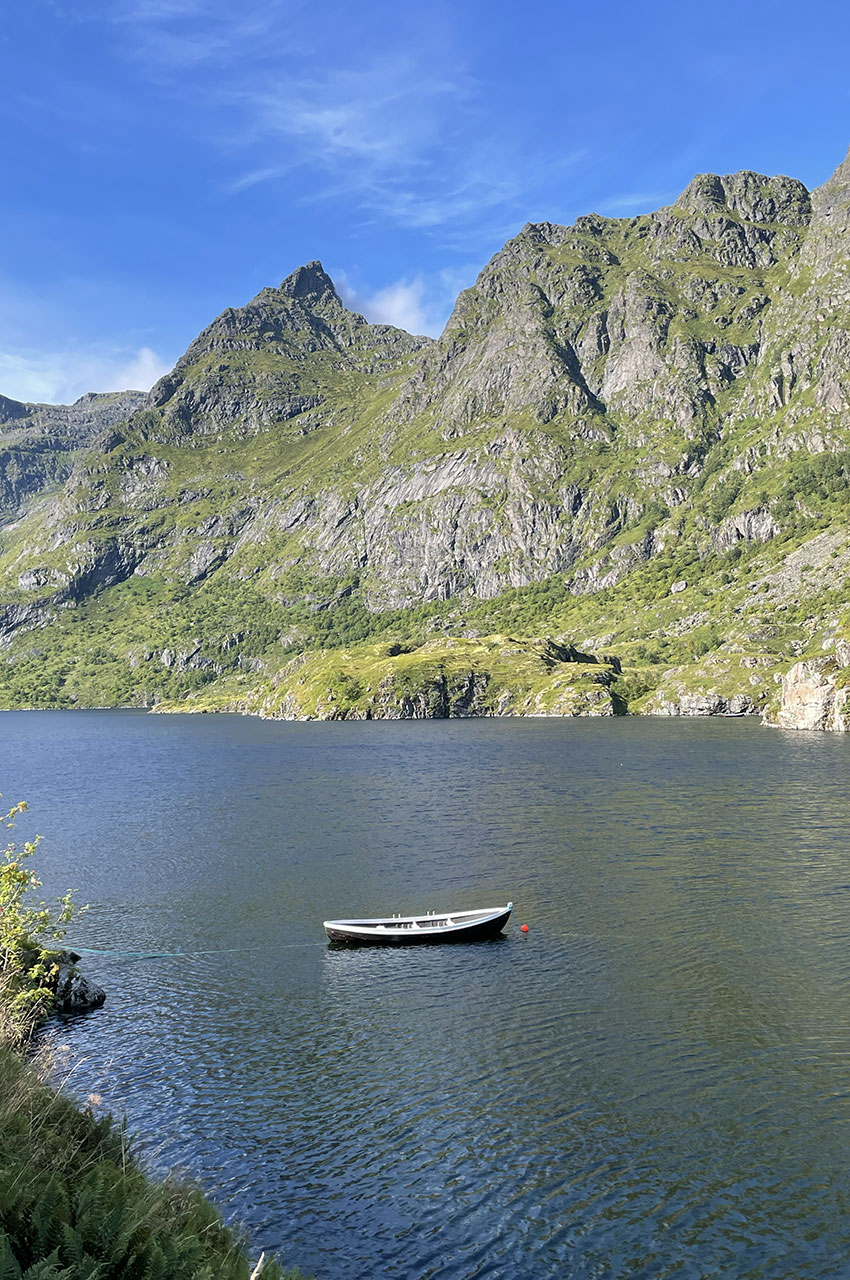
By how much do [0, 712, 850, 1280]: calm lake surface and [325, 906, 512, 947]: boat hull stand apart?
1088mm

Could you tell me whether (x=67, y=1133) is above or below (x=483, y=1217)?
above

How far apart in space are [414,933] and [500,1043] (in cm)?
1602

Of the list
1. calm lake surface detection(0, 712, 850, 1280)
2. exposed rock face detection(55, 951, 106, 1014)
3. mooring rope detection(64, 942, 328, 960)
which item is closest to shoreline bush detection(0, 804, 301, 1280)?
calm lake surface detection(0, 712, 850, 1280)

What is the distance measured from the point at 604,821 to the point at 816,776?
5147 cm

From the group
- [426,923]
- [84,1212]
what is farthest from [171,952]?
[84,1212]

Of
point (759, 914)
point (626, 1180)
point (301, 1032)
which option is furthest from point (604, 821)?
point (626, 1180)

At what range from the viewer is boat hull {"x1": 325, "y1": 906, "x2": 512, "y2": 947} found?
54.8 meters

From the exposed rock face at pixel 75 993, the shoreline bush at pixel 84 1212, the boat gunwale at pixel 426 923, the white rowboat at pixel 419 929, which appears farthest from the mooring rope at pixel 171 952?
the shoreline bush at pixel 84 1212

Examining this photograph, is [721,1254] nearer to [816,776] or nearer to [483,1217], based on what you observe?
[483,1217]

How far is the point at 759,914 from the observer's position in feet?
194

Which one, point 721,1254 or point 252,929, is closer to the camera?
point 721,1254

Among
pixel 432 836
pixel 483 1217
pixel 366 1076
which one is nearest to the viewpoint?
pixel 483 1217

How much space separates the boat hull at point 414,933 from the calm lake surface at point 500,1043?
3.57ft

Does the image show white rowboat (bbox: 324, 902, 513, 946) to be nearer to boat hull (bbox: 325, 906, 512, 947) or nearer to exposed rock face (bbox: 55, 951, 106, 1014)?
boat hull (bbox: 325, 906, 512, 947)
